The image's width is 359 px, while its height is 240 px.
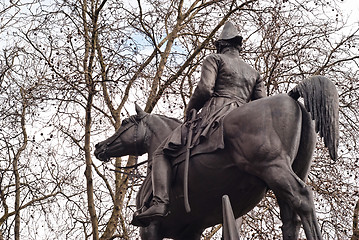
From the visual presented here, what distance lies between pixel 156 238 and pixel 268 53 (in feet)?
25.9

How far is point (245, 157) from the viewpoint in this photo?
5.55 metres

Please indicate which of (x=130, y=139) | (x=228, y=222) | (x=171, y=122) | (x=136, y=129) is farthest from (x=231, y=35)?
(x=228, y=222)

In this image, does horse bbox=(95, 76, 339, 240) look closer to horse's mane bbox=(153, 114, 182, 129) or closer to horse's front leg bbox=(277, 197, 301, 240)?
horse's front leg bbox=(277, 197, 301, 240)

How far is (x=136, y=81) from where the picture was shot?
12859mm

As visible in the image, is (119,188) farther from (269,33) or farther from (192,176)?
(192,176)

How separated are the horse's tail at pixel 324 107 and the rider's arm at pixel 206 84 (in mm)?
988

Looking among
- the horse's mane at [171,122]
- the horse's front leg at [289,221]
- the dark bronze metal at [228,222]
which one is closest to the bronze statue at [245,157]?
the horse's front leg at [289,221]

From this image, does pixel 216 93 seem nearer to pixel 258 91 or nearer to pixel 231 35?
pixel 258 91

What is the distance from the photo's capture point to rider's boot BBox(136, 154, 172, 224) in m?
5.89

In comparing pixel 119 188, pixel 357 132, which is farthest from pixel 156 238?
pixel 357 132

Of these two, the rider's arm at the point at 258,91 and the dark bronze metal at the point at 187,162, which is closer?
the dark bronze metal at the point at 187,162

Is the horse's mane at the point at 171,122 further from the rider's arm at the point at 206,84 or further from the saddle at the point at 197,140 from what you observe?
the saddle at the point at 197,140

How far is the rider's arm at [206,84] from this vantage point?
617cm

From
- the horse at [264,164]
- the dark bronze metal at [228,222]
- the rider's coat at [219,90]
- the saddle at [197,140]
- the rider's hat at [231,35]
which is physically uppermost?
the rider's hat at [231,35]
